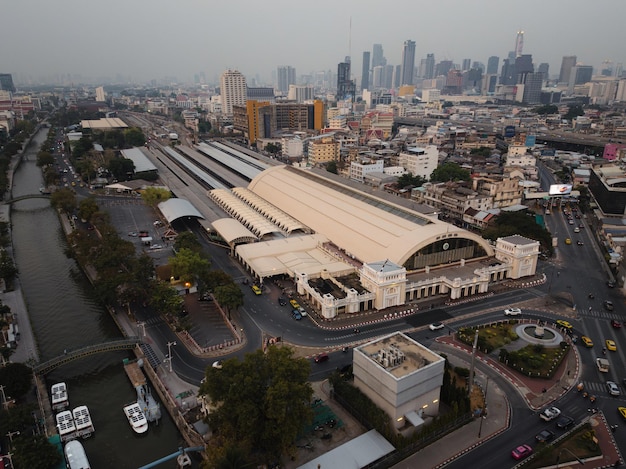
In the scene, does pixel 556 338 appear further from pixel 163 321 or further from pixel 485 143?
pixel 485 143

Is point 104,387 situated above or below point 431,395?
below

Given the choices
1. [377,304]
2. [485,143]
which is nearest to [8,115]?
[485,143]

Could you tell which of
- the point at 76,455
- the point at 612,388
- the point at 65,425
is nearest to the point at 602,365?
the point at 612,388

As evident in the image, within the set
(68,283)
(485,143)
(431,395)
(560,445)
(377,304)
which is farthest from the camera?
(485,143)

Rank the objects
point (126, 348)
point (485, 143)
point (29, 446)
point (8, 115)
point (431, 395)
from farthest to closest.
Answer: point (8, 115), point (485, 143), point (126, 348), point (431, 395), point (29, 446)

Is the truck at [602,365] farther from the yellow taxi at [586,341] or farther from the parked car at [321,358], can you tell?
the parked car at [321,358]

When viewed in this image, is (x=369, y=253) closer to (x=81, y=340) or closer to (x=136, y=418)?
(x=136, y=418)

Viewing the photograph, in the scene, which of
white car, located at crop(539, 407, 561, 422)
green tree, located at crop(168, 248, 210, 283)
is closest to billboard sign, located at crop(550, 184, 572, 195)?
white car, located at crop(539, 407, 561, 422)
